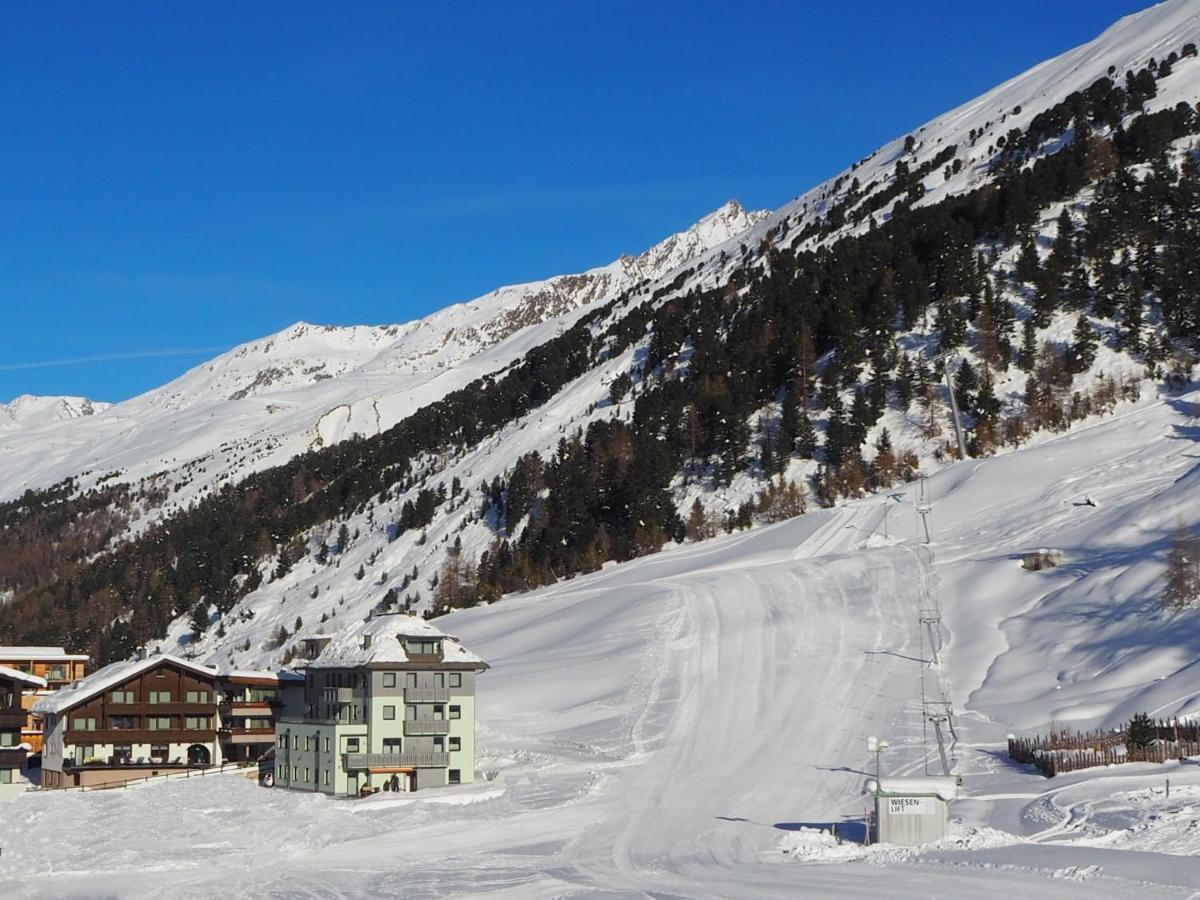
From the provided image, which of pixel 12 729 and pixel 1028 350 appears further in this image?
pixel 1028 350

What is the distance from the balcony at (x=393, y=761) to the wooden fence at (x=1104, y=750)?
23.4 m

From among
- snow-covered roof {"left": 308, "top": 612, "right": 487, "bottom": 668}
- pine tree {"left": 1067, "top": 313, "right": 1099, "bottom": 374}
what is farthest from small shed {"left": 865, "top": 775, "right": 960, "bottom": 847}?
pine tree {"left": 1067, "top": 313, "right": 1099, "bottom": 374}

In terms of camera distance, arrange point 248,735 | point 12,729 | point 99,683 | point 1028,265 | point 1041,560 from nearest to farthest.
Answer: point 99,683
point 12,729
point 1041,560
point 248,735
point 1028,265

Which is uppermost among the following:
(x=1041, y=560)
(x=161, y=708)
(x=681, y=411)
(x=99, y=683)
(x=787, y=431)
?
(x=681, y=411)

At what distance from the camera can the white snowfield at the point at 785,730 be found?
125 feet

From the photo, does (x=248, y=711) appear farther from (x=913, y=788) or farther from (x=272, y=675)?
(x=913, y=788)

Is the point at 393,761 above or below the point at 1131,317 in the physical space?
below

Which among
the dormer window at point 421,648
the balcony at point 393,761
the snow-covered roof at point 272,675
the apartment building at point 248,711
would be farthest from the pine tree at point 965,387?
the balcony at point 393,761

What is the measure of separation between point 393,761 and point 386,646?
5.29 metres

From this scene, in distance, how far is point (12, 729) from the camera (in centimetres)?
7031

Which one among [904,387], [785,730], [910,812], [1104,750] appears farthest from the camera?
[904,387]

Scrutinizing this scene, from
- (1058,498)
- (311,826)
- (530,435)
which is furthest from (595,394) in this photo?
(311,826)

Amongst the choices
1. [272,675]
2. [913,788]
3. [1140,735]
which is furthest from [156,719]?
[1140,735]

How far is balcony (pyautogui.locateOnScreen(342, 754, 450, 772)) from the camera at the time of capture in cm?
5856
